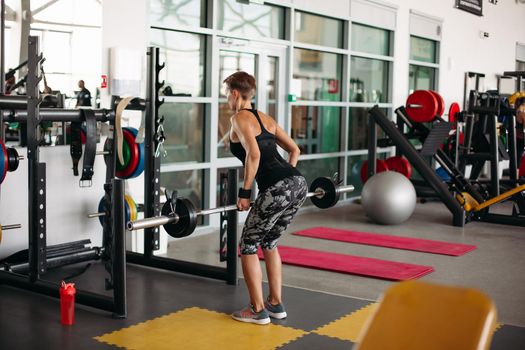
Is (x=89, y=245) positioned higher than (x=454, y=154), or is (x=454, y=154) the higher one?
(x=454, y=154)

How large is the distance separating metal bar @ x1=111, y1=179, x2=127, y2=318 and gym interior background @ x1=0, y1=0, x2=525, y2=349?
11cm

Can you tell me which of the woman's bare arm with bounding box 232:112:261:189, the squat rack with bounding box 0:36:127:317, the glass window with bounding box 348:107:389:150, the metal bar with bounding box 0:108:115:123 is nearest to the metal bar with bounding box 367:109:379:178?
the glass window with bounding box 348:107:389:150

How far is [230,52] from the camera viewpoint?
697cm

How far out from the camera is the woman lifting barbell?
144 inches

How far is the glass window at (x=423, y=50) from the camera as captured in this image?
10273mm

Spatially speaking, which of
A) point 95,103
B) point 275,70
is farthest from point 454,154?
point 95,103

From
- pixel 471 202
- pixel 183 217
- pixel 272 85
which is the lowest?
pixel 471 202

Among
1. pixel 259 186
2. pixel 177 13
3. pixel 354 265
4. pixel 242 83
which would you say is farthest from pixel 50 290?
pixel 177 13

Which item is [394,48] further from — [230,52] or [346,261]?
[346,261]

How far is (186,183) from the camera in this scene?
21.7ft

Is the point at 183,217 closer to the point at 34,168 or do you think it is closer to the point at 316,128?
the point at 34,168

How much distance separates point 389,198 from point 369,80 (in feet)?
9.22

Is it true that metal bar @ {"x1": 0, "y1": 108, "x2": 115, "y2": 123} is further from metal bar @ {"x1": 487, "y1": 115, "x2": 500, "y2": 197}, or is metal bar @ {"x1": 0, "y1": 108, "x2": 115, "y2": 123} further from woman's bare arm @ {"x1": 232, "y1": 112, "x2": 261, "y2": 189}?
metal bar @ {"x1": 487, "y1": 115, "x2": 500, "y2": 197}

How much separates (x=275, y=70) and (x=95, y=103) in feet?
8.97
